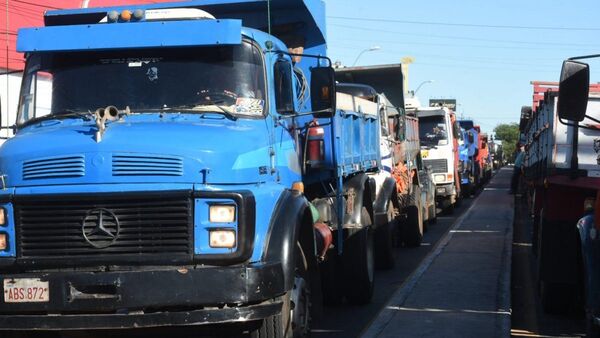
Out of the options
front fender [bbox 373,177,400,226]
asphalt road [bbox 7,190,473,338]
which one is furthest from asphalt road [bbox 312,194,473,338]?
front fender [bbox 373,177,400,226]

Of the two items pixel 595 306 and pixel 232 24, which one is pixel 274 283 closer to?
pixel 232 24

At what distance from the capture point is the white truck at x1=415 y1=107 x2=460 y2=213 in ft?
73.5

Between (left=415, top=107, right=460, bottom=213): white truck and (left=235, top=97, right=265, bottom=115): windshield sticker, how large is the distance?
16.4 m

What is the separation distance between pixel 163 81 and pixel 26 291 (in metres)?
1.90

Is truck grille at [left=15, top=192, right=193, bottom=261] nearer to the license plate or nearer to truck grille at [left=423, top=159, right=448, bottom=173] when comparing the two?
the license plate

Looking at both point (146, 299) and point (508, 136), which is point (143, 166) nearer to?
point (146, 299)

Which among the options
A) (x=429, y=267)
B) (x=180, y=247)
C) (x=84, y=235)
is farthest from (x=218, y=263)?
(x=429, y=267)

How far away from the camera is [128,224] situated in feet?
17.4

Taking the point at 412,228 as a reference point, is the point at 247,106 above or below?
above

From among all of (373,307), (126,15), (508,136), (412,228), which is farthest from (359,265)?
(508,136)

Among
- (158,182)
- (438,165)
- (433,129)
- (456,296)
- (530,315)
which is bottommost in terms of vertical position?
(530,315)

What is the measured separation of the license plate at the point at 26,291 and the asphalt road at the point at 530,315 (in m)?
4.64

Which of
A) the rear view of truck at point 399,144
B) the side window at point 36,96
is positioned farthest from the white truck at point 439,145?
the side window at point 36,96

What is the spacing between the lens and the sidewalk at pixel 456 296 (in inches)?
Answer: 294
